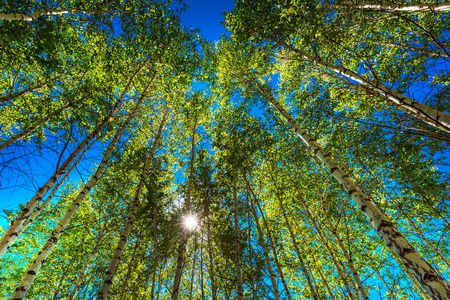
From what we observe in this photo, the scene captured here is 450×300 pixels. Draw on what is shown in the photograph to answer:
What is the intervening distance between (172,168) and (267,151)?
6.00m

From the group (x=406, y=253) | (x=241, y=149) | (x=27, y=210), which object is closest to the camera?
(x=406, y=253)

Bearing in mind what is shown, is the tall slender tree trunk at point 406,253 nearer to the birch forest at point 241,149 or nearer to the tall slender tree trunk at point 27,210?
the birch forest at point 241,149

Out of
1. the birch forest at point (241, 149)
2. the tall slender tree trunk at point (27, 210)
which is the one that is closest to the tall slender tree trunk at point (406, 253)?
the birch forest at point (241, 149)

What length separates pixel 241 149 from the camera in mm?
8742

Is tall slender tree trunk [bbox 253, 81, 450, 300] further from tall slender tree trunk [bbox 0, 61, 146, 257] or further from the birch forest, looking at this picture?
tall slender tree trunk [bbox 0, 61, 146, 257]

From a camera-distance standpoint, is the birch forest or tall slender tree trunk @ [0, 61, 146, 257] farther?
the birch forest

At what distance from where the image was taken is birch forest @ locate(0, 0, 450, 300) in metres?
5.18

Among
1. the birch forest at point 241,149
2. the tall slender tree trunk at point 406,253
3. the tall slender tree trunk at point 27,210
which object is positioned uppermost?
the birch forest at point 241,149

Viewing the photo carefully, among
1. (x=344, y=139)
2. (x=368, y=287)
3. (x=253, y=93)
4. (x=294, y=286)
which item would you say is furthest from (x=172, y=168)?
(x=368, y=287)

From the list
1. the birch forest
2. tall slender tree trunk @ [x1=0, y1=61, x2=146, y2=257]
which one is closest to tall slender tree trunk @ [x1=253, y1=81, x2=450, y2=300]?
the birch forest

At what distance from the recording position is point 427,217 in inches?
294

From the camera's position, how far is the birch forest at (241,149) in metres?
5.18

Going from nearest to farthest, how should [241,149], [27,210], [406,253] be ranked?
[406,253], [27,210], [241,149]

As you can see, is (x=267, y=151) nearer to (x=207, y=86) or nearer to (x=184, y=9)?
(x=207, y=86)
